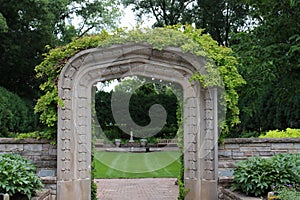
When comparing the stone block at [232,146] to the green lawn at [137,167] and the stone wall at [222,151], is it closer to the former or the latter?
the stone wall at [222,151]

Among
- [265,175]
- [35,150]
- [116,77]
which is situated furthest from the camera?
[116,77]

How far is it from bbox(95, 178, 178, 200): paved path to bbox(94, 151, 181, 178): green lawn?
0.84m

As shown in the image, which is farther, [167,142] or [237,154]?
[167,142]

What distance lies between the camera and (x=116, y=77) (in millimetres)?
6590

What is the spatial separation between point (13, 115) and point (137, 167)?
195 inches

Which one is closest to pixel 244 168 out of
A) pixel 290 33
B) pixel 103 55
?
pixel 103 55

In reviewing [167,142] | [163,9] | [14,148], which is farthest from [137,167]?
[163,9]

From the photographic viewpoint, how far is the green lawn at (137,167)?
11.5m

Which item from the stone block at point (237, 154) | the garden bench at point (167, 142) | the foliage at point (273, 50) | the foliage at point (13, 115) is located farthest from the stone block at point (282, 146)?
the garden bench at point (167, 142)

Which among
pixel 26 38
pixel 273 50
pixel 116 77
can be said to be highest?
pixel 26 38

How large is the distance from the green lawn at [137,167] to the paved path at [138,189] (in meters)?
0.84

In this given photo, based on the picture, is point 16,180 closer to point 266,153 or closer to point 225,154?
point 225,154

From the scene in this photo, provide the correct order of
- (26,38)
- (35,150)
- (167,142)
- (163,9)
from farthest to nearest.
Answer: (163,9) < (167,142) < (26,38) < (35,150)

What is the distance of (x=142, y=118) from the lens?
20.7 metres
